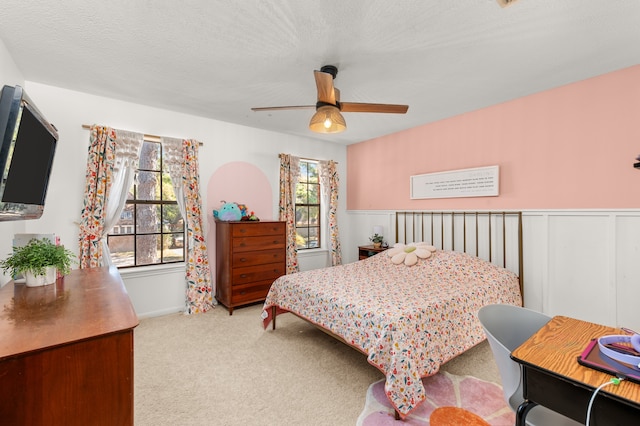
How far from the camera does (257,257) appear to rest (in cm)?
395

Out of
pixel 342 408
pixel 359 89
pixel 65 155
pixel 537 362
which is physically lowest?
pixel 342 408

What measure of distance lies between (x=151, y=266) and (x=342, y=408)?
9.58 ft

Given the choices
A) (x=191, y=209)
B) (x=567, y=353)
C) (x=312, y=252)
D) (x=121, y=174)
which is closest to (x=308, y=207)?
(x=312, y=252)

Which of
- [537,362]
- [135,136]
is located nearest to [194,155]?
[135,136]

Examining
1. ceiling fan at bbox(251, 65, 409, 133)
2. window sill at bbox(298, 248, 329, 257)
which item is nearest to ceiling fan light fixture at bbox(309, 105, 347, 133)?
ceiling fan at bbox(251, 65, 409, 133)

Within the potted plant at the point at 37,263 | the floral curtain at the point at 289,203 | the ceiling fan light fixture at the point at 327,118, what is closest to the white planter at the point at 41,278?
the potted plant at the point at 37,263

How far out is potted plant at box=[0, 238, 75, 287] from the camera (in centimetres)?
166

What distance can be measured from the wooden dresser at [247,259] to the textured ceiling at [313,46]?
1665mm

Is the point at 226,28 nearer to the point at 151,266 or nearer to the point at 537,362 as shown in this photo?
the point at 537,362

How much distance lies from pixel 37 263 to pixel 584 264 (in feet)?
14.9

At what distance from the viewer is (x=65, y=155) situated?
308 centimetres

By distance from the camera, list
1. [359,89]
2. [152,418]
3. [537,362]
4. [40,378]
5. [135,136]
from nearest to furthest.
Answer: [40,378], [537,362], [152,418], [359,89], [135,136]

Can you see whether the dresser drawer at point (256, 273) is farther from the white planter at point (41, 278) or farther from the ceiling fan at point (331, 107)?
the ceiling fan at point (331, 107)

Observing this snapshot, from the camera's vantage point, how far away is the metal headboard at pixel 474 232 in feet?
11.1
